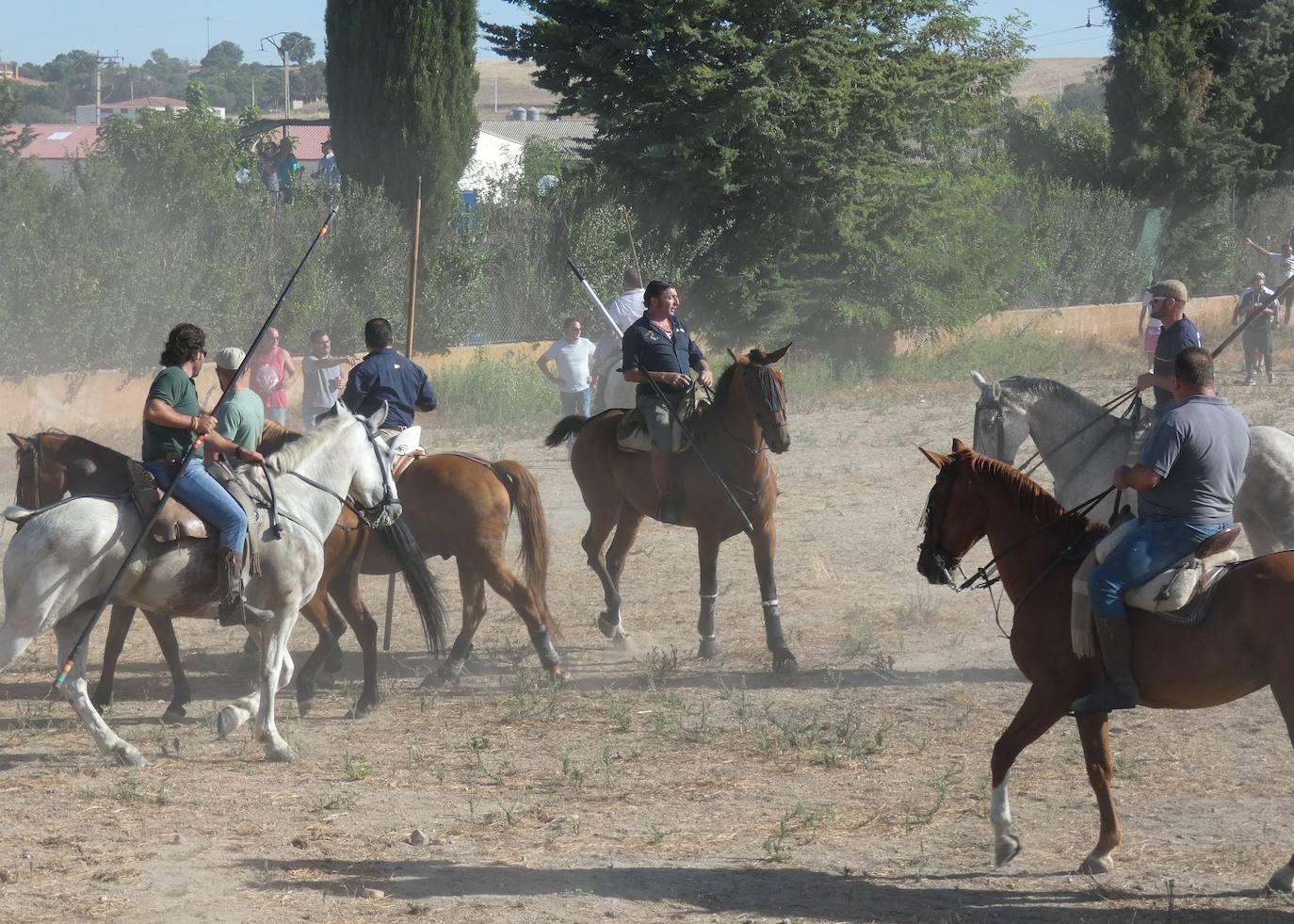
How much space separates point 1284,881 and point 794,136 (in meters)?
19.6

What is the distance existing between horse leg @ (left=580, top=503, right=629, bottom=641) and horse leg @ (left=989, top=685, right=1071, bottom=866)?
4667 mm

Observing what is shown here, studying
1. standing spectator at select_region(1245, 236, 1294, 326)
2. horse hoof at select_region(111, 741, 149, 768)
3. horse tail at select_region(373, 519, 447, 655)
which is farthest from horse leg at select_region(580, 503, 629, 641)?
standing spectator at select_region(1245, 236, 1294, 326)

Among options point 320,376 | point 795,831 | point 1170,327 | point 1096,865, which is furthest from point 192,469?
point 320,376

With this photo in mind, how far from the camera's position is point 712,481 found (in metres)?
9.89

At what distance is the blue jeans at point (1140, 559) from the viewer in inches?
229

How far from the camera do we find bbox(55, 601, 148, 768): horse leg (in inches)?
296

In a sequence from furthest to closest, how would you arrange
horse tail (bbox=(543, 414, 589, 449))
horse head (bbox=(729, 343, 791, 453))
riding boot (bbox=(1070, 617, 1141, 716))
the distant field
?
the distant field
horse tail (bbox=(543, 414, 589, 449))
horse head (bbox=(729, 343, 791, 453))
riding boot (bbox=(1070, 617, 1141, 716))

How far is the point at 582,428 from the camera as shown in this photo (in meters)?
11.2

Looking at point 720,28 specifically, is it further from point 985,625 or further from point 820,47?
point 985,625

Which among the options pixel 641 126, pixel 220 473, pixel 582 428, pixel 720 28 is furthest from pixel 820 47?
pixel 220 473

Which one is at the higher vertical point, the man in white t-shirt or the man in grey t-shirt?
the man in grey t-shirt

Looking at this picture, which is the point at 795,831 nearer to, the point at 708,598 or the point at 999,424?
the point at 708,598

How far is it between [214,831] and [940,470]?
3.71m

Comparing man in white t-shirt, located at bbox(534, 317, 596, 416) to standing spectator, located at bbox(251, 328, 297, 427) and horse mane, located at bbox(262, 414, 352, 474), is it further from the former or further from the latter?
horse mane, located at bbox(262, 414, 352, 474)
